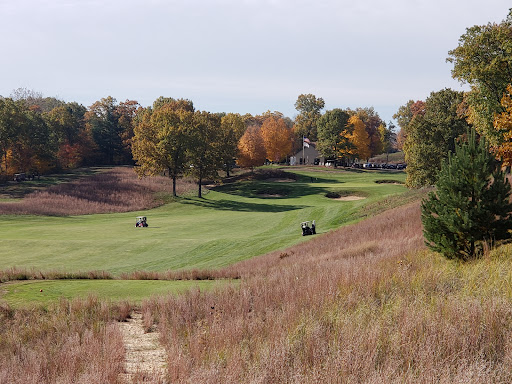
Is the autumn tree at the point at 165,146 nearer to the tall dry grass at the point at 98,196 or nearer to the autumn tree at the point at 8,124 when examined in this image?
the tall dry grass at the point at 98,196

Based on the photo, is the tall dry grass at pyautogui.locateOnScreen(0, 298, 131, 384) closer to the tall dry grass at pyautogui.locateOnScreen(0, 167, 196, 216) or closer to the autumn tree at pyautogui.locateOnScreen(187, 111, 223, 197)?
the tall dry grass at pyautogui.locateOnScreen(0, 167, 196, 216)

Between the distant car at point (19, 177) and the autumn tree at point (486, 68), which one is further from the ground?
the autumn tree at point (486, 68)

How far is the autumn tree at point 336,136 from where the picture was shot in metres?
106

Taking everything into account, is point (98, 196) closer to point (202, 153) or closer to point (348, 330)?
point (202, 153)

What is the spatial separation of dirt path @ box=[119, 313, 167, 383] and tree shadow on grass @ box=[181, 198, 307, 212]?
4781 cm

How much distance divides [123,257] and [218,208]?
3297 centimetres

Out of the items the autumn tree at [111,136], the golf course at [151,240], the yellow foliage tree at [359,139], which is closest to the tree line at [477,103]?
the golf course at [151,240]

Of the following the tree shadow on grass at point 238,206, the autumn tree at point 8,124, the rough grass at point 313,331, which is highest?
the autumn tree at point 8,124

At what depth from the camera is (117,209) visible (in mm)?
58125

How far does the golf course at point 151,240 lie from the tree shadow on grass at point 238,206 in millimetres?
127

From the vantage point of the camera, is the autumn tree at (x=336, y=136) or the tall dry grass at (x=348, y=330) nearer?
the tall dry grass at (x=348, y=330)

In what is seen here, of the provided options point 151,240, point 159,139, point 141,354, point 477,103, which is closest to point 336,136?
point 159,139

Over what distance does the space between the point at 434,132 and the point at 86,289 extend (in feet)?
123

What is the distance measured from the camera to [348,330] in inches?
275
